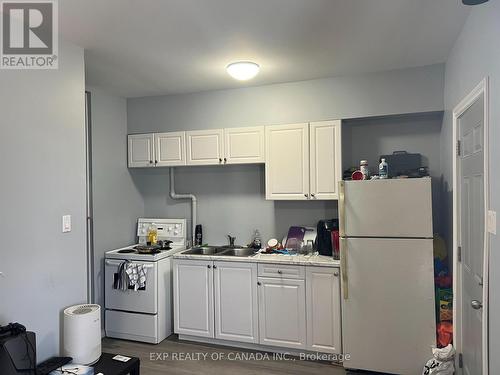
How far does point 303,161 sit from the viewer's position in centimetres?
358

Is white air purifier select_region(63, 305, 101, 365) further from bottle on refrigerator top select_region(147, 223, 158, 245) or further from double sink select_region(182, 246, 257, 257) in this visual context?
bottle on refrigerator top select_region(147, 223, 158, 245)

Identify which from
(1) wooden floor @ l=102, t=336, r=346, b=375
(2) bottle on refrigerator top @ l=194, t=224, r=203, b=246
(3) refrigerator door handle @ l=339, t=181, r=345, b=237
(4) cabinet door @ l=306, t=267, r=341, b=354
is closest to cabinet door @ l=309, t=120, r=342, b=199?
(3) refrigerator door handle @ l=339, t=181, r=345, b=237

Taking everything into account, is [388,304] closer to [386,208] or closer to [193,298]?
[386,208]

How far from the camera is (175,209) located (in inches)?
175

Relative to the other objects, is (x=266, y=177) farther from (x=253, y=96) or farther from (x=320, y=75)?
(x=320, y=75)

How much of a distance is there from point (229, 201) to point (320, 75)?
1701mm

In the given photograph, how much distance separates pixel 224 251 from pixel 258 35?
2329 millimetres

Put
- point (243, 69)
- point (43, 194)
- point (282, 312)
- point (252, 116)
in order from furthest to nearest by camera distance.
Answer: point (252, 116) < point (282, 312) < point (243, 69) < point (43, 194)

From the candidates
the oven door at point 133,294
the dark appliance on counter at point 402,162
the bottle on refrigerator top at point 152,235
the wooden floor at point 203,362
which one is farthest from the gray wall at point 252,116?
the wooden floor at point 203,362

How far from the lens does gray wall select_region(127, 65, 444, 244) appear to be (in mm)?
3365

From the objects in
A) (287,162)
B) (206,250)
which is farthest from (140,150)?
(287,162)

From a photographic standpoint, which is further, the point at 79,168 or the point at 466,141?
the point at 79,168

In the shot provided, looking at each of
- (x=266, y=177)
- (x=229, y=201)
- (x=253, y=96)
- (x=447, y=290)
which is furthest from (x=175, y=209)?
(x=447, y=290)

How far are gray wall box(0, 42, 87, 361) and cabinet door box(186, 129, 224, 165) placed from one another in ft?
4.54
